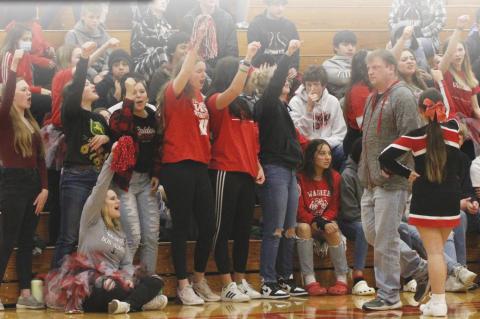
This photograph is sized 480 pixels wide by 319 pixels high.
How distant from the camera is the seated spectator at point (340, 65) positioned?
764cm

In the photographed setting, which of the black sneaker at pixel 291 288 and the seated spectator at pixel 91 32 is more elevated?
the seated spectator at pixel 91 32

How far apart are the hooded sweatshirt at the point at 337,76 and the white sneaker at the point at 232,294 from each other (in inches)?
103

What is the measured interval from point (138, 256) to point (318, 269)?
5.08 feet

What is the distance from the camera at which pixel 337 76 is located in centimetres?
765

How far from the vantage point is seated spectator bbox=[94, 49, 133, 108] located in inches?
253

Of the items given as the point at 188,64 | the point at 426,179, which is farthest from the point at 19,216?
the point at 426,179

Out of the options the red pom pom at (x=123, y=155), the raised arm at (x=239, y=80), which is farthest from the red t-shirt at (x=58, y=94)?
the raised arm at (x=239, y=80)

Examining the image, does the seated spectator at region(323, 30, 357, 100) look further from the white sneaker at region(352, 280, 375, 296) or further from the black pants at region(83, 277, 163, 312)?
the black pants at region(83, 277, 163, 312)

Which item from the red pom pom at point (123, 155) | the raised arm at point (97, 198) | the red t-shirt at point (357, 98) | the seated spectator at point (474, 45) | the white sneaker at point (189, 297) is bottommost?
the white sneaker at point (189, 297)

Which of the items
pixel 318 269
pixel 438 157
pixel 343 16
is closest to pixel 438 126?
pixel 438 157

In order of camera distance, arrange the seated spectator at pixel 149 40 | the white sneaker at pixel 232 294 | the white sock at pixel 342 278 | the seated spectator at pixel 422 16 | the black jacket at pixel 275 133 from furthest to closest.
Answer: the seated spectator at pixel 422 16
the seated spectator at pixel 149 40
the white sock at pixel 342 278
the black jacket at pixel 275 133
the white sneaker at pixel 232 294

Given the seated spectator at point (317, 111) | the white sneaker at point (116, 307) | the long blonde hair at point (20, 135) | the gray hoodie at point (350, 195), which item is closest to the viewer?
the white sneaker at point (116, 307)

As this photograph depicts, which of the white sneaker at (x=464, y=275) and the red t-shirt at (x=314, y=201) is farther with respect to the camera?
the red t-shirt at (x=314, y=201)

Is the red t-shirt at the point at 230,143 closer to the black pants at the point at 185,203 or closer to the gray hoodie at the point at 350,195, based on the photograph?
the black pants at the point at 185,203
